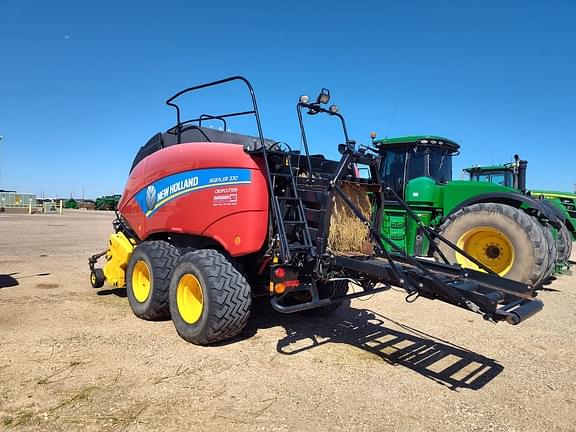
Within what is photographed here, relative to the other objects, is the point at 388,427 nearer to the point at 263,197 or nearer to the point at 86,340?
the point at 263,197

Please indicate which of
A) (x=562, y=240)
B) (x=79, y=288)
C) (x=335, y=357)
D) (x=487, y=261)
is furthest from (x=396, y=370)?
(x=562, y=240)

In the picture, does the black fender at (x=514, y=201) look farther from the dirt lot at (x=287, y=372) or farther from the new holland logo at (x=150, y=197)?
the new holland logo at (x=150, y=197)

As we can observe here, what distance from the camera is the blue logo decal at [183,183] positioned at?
444 cm

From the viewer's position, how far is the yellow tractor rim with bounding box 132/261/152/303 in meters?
5.65

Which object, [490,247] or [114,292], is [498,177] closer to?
[490,247]

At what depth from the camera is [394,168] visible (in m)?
9.30

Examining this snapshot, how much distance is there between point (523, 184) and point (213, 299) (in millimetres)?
8698

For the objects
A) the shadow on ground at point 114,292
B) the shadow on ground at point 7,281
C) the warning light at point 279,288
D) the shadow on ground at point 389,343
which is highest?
the warning light at point 279,288

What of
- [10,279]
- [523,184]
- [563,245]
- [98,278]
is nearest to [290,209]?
[98,278]

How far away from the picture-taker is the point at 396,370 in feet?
13.5

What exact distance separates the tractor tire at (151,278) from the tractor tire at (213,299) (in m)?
0.64

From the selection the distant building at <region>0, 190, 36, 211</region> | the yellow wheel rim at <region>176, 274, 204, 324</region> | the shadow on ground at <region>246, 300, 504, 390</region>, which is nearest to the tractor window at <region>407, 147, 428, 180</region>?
the shadow on ground at <region>246, 300, 504, 390</region>

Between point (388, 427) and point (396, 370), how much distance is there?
3.64 feet

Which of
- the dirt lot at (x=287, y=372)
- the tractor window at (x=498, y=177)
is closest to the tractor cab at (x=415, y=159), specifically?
the tractor window at (x=498, y=177)
